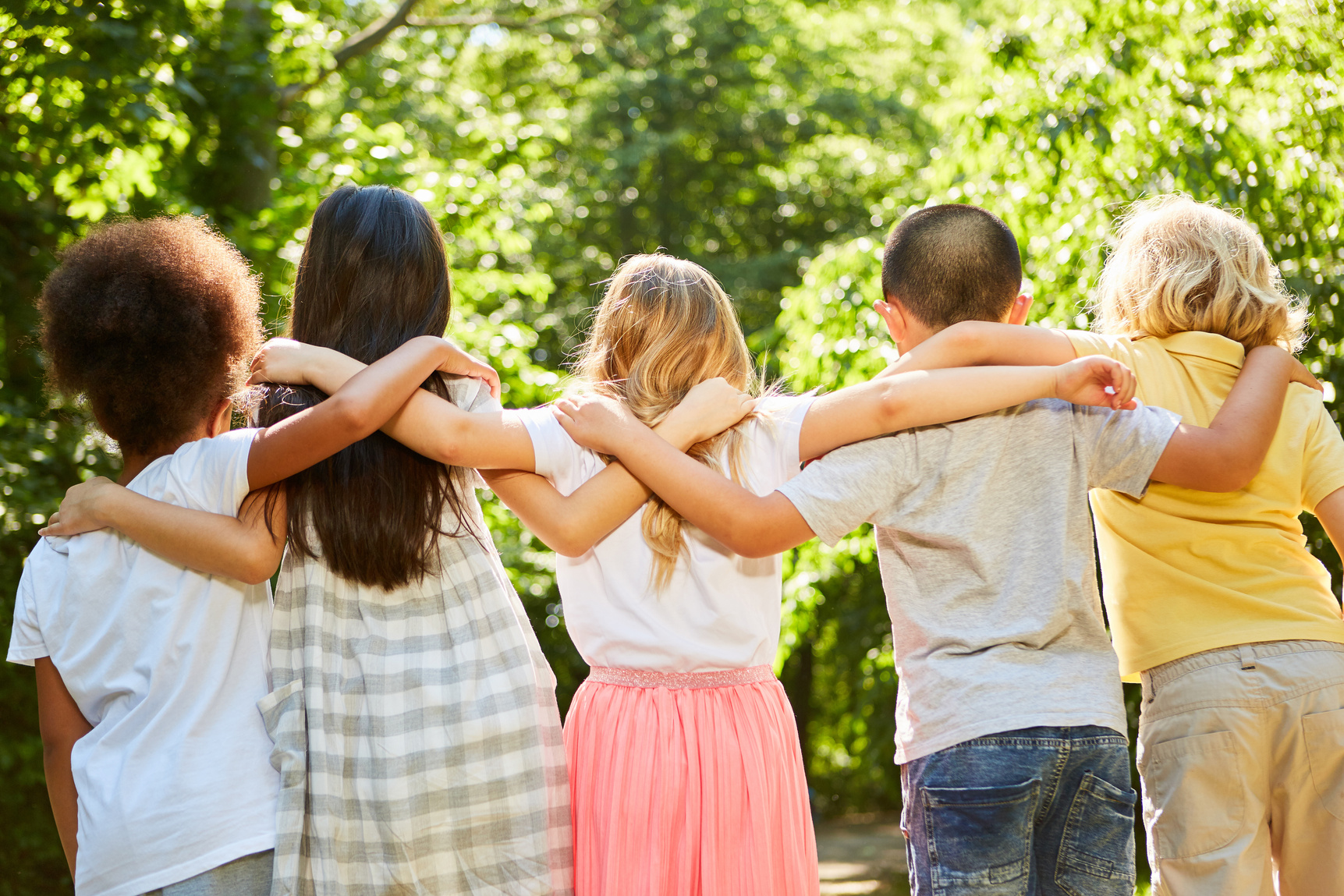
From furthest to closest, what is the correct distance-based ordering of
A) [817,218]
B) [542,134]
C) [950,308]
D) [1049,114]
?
[817,218], [542,134], [1049,114], [950,308]

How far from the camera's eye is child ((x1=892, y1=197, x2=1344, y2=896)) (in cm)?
206

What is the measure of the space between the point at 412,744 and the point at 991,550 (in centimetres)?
108

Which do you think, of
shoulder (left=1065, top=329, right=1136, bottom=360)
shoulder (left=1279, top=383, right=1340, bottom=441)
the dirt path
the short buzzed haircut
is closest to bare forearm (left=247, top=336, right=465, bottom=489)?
the short buzzed haircut

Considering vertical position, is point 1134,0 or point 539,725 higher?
point 1134,0

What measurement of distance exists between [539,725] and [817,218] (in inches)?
431

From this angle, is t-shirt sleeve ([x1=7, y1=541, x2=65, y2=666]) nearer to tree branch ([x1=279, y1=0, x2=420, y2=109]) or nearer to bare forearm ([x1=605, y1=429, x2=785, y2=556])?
bare forearm ([x1=605, y1=429, x2=785, y2=556])

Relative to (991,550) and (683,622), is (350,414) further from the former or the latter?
(991,550)

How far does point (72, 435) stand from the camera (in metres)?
4.99

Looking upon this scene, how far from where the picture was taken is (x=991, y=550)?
190 centimetres

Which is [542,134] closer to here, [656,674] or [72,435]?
[72,435]

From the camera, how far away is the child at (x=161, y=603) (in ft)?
5.90

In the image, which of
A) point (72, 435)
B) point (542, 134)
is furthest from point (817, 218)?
point (72, 435)

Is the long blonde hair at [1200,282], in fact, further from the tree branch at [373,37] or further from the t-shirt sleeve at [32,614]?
the tree branch at [373,37]

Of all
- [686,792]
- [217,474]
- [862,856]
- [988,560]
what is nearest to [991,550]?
[988,560]
